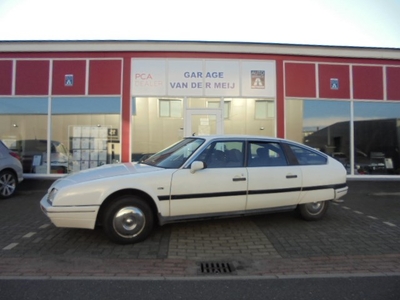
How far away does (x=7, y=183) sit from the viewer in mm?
8523

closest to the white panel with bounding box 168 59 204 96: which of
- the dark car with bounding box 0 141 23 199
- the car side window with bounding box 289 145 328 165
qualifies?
the dark car with bounding box 0 141 23 199

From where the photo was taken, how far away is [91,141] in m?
10.4

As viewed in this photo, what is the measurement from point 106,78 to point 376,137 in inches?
360

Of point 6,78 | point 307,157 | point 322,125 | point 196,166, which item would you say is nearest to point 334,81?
point 322,125

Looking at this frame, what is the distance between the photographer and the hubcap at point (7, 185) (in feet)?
27.6

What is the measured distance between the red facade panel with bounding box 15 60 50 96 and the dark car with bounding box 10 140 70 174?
5.40ft

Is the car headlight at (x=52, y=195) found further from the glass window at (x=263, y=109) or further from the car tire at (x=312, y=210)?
the glass window at (x=263, y=109)

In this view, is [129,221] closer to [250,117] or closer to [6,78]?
[250,117]

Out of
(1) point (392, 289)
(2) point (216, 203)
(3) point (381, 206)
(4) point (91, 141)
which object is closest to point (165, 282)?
(2) point (216, 203)

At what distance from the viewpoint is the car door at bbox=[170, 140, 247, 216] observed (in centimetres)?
488

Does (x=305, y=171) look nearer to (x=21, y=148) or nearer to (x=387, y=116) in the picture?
(x=387, y=116)

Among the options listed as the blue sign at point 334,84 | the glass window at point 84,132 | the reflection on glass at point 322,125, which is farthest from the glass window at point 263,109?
the glass window at point 84,132

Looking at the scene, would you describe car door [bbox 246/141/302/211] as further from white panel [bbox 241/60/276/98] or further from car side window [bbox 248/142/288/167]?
white panel [bbox 241/60/276/98]

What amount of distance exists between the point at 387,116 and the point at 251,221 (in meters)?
7.40
